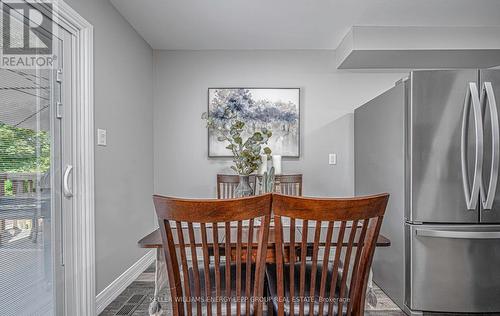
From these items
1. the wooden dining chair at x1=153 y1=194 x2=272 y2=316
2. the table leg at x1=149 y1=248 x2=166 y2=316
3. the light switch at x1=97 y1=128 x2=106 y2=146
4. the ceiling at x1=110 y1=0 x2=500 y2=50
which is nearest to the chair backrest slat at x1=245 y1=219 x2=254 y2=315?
the wooden dining chair at x1=153 y1=194 x2=272 y2=316

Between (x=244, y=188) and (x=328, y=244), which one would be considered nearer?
(x=328, y=244)

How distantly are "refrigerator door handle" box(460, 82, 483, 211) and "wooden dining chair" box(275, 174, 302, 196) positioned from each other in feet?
4.69

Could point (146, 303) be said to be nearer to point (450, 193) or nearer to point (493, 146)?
point (450, 193)

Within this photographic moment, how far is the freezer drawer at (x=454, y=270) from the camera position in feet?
7.56

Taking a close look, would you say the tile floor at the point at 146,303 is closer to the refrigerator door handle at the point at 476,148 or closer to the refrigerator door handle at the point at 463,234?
the refrigerator door handle at the point at 463,234

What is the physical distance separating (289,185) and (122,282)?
1.76 metres

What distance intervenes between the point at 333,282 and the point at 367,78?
310 cm

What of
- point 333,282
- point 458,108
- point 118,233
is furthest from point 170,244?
point 458,108

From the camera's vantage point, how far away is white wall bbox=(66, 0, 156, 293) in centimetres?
255

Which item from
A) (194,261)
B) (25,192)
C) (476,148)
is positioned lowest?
(194,261)

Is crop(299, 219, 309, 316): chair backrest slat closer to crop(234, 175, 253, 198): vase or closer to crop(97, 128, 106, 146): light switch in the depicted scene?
crop(234, 175, 253, 198): vase

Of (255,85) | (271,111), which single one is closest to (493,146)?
(271,111)

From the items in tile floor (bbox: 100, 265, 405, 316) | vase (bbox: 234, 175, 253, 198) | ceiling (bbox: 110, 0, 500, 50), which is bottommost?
tile floor (bbox: 100, 265, 405, 316)

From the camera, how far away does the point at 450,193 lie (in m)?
2.32
